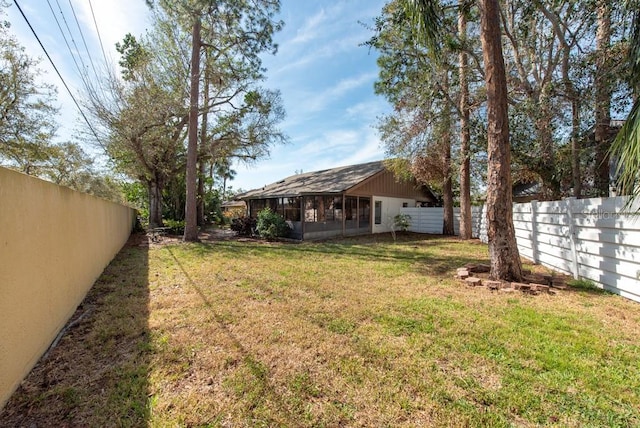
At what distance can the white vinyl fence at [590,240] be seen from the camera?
3.82 m

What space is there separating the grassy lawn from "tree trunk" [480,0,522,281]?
81 cm

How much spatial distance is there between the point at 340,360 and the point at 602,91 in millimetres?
7925

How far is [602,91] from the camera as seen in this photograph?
594cm

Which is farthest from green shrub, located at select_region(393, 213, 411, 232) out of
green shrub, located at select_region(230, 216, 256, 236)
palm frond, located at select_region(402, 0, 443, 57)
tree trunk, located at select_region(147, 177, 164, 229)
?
tree trunk, located at select_region(147, 177, 164, 229)

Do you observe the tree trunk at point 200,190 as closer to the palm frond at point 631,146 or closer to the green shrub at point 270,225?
the green shrub at point 270,225

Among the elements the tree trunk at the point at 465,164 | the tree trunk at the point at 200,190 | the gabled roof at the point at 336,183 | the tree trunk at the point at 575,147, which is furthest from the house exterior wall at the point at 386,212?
the tree trunk at the point at 200,190

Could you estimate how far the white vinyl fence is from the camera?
3.82 metres

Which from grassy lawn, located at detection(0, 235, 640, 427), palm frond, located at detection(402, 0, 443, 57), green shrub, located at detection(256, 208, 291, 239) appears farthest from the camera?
green shrub, located at detection(256, 208, 291, 239)

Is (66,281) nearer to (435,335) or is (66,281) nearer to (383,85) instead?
(435,335)

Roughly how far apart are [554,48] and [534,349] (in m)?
8.88

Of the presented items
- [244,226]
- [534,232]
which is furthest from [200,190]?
[534,232]

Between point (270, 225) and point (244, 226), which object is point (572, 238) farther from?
point (244, 226)

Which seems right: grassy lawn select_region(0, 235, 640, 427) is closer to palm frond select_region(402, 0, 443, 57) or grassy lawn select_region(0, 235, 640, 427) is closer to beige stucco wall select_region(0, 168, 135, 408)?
beige stucco wall select_region(0, 168, 135, 408)

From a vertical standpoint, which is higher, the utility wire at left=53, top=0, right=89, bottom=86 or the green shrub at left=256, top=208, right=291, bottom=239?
the utility wire at left=53, top=0, right=89, bottom=86
